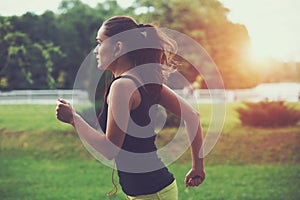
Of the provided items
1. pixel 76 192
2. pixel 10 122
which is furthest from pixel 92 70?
pixel 76 192

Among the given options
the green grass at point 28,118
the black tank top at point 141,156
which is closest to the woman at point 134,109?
the black tank top at point 141,156

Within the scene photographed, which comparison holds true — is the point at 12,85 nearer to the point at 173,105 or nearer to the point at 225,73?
the point at 225,73

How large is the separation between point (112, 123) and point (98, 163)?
9.43 ft

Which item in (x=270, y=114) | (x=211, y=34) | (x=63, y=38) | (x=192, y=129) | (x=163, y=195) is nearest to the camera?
(x=163, y=195)

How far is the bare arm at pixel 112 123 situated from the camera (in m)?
1.14

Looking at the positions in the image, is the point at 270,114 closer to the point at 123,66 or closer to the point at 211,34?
the point at 211,34

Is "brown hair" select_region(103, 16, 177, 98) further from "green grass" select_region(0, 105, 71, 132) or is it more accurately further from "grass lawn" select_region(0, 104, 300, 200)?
"green grass" select_region(0, 105, 71, 132)

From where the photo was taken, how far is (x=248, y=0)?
3.66 m

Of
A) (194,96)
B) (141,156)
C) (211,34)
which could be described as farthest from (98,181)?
(141,156)

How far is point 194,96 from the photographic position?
3.89 m

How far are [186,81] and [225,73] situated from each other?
33 cm

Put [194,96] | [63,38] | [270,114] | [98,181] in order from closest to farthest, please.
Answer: [98,181] → [63,38] → [194,96] → [270,114]

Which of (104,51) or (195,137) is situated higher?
(104,51)

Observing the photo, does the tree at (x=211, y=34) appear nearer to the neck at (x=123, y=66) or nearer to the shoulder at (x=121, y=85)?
the neck at (x=123, y=66)
